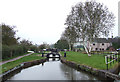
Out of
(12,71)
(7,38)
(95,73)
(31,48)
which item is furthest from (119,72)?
(31,48)

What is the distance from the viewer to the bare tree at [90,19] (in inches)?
853

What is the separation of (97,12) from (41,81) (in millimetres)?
17364

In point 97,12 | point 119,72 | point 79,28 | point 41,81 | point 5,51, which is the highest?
point 97,12

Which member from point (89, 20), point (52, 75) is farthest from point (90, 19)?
point (52, 75)

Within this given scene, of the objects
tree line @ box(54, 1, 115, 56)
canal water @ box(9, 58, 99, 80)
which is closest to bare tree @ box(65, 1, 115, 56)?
tree line @ box(54, 1, 115, 56)

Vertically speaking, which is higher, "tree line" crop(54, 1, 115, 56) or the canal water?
"tree line" crop(54, 1, 115, 56)

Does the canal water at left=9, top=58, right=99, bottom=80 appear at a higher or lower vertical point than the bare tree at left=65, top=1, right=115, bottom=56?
lower

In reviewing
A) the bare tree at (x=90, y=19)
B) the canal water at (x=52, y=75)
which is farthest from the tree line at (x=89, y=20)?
the canal water at (x=52, y=75)

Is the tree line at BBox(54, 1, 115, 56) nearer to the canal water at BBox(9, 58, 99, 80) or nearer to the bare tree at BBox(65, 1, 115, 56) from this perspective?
the bare tree at BBox(65, 1, 115, 56)

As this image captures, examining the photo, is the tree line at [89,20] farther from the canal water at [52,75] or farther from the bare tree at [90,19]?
the canal water at [52,75]

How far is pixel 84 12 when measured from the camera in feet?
72.8

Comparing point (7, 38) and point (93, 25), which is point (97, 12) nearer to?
point (93, 25)

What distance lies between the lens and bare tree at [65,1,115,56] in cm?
2166

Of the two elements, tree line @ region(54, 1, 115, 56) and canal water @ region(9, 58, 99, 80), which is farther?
tree line @ region(54, 1, 115, 56)
